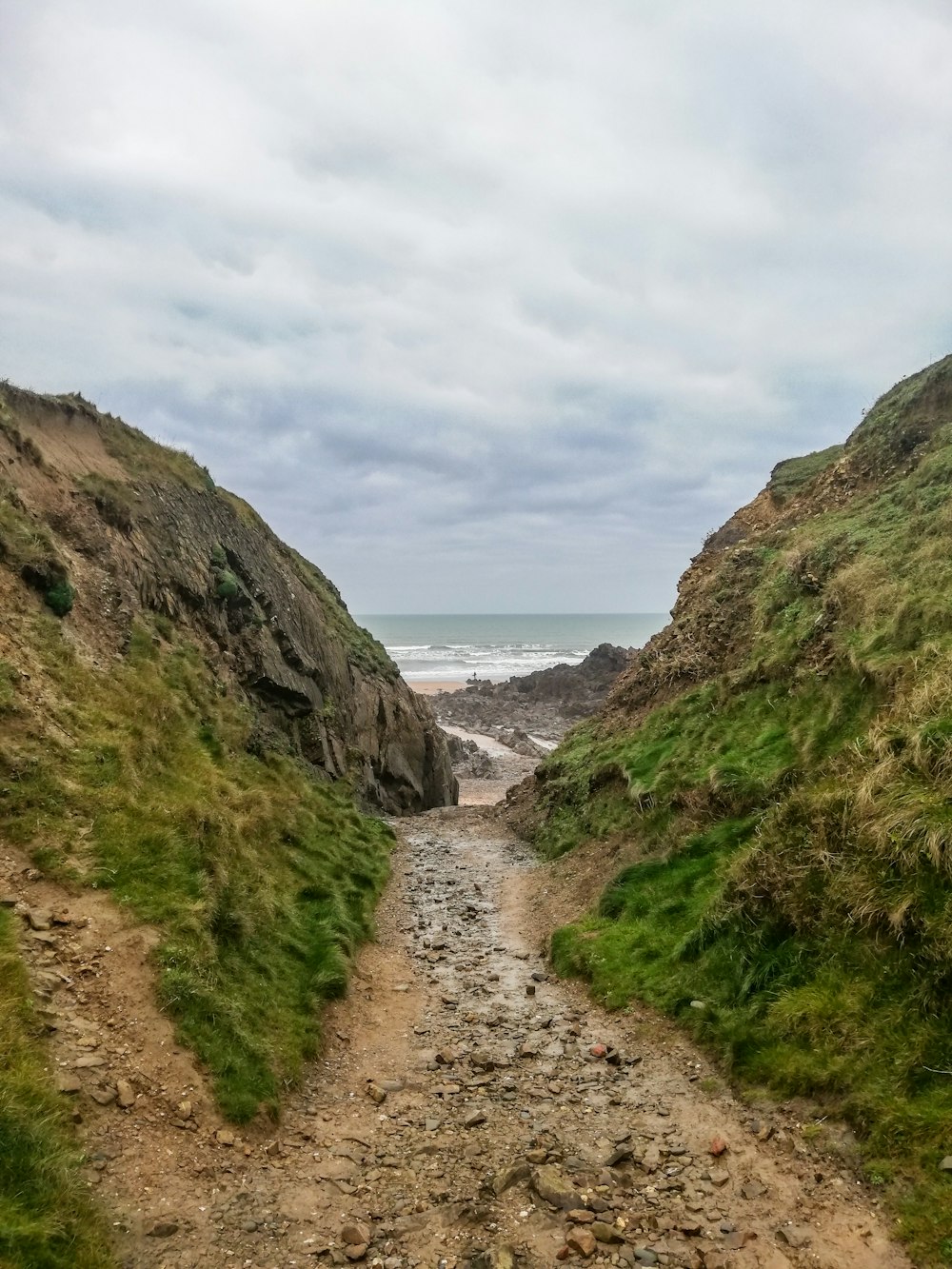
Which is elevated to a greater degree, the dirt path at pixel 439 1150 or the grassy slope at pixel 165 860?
the grassy slope at pixel 165 860

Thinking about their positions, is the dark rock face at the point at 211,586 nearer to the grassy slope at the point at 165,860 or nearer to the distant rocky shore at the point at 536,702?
the grassy slope at the point at 165,860

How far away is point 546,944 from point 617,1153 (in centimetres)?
713

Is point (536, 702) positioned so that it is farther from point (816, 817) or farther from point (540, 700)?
point (816, 817)

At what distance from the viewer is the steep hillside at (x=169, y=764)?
8969mm

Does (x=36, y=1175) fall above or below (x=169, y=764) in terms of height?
below

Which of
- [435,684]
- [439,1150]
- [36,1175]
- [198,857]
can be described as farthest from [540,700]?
[36,1175]

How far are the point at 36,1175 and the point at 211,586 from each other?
22186mm

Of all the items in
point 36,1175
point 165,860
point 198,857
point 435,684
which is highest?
point 165,860

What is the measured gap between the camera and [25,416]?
24.7 m

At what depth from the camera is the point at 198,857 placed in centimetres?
1261

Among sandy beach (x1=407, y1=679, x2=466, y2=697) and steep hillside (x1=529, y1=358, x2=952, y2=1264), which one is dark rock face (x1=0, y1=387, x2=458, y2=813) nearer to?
steep hillside (x1=529, y1=358, x2=952, y2=1264)

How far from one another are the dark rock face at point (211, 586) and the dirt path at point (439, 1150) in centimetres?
1103

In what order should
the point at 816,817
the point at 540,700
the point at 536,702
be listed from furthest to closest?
1. the point at 540,700
2. the point at 536,702
3. the point at 816,817

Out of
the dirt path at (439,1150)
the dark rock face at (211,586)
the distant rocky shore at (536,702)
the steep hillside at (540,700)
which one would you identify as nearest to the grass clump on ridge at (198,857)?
the dirt path at (439,1150)
